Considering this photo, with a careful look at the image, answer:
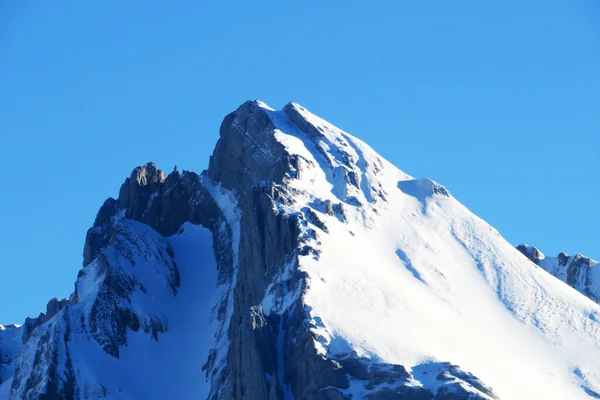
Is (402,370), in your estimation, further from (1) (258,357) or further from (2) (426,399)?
(1) (258,357)

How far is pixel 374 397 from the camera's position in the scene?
7505 inches

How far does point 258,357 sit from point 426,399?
22417 mm

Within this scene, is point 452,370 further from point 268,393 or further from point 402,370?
point 268,393

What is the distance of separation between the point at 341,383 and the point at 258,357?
39.9ft

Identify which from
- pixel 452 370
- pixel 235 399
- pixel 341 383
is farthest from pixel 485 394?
pixel 235 399

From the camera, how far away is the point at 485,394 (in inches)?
A: 7579

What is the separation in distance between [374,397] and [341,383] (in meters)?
4.76

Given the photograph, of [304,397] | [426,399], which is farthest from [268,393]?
[426,399]

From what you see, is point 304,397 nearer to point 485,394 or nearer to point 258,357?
point 258,357

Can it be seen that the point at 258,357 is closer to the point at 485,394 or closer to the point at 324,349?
the point at 324,349

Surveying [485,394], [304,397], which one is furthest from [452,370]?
[304,397]

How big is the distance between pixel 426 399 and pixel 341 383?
414 inches

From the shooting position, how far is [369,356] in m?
198

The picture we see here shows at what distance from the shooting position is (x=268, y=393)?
7677 inches
